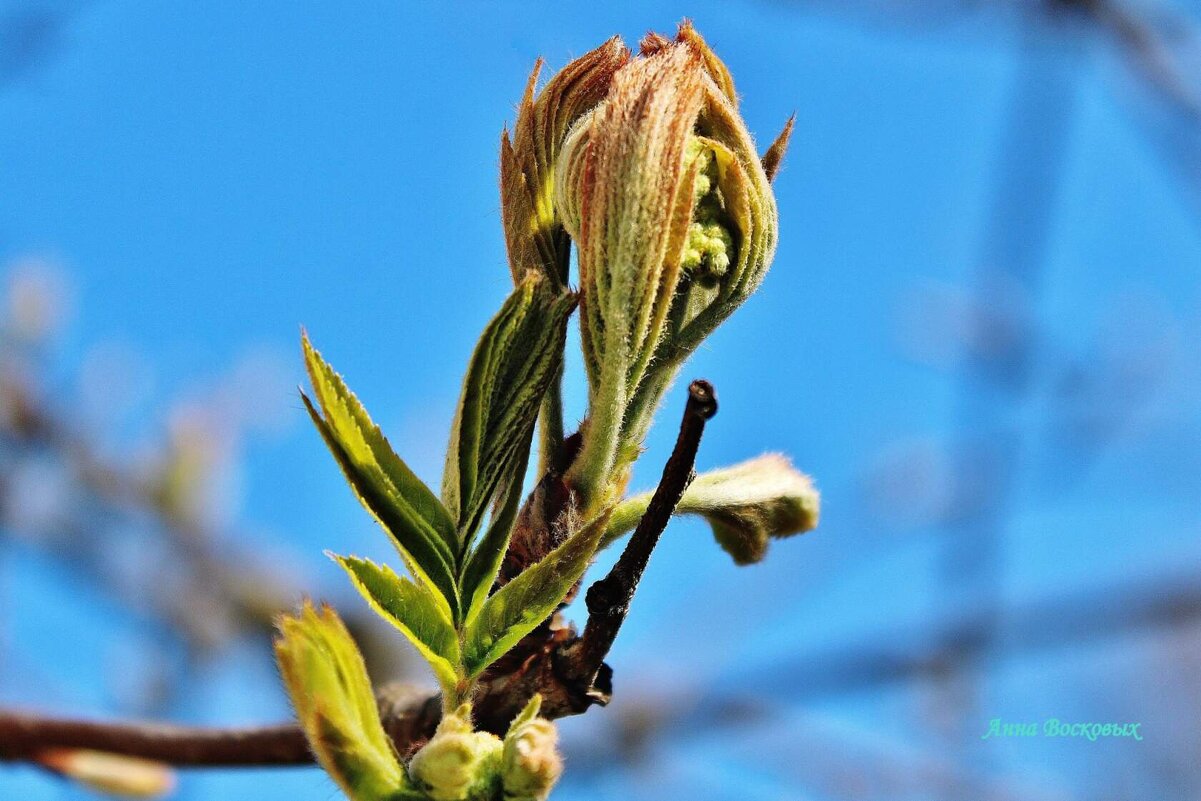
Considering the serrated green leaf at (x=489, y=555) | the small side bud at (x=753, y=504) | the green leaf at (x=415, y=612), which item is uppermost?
the small side bud at (x=753, y=504)

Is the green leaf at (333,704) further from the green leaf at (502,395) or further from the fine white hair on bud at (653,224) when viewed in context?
the fine white hair on bud at (653,224)

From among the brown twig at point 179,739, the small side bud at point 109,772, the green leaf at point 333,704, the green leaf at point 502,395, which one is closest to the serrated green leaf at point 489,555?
the green leaf at point 502,395

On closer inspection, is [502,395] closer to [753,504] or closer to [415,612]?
[415,612]

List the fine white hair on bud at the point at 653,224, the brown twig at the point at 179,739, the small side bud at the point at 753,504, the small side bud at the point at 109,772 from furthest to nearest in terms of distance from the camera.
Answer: the small side bud at the point at 109,772 → the brown twig at the point at 179,739 → the small side bud at the point at 753,504 → the fine white hair on bud at the point at 653,224

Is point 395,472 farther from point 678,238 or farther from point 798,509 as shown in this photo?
point 798,509

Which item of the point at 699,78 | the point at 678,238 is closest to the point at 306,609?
the point at 678,238

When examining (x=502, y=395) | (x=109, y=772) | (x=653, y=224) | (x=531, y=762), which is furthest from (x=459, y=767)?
(x=109, y=772)

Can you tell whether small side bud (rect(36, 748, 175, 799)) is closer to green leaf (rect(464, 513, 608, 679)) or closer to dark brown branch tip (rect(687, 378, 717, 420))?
green leaf (rect(464, 513, 608, 679))
